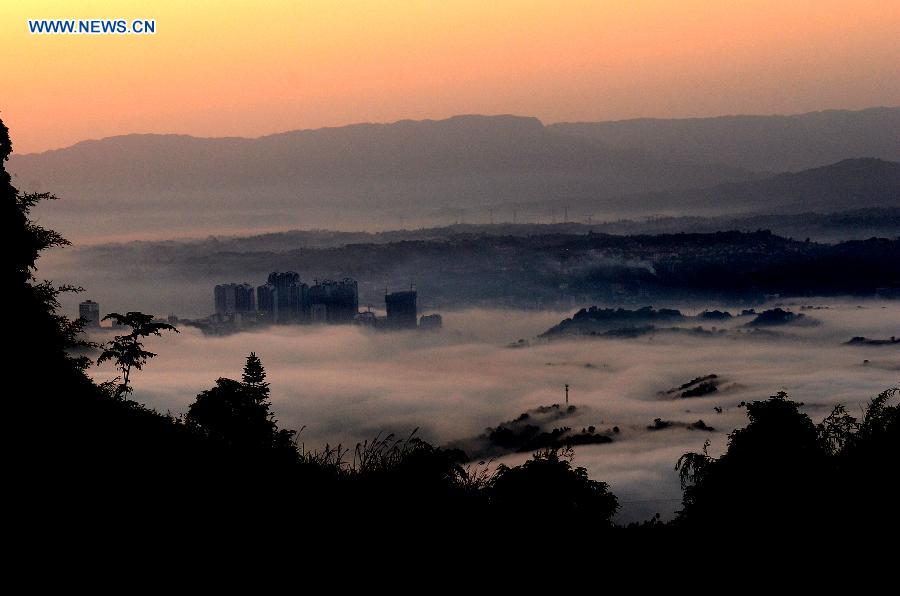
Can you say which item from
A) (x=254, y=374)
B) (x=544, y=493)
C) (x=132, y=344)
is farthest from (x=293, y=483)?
(x=254, y=374)

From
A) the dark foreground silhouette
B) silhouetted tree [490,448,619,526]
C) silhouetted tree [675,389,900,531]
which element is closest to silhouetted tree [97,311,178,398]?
the dark foreground silhouette

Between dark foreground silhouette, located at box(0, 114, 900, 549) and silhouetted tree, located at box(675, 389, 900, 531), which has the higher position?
dark foreground silhouette, located at box(0, 114, 900, 549)

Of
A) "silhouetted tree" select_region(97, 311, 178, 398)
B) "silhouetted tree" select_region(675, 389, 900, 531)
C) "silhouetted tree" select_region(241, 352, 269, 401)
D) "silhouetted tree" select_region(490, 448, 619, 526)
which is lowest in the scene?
"silhouetted tree" select_region(241, 352, 269, 401)

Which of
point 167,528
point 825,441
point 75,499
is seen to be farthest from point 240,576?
point 825,441

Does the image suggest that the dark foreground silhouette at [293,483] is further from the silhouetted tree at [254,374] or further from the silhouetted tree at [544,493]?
the silhouetted tree at [254,374]

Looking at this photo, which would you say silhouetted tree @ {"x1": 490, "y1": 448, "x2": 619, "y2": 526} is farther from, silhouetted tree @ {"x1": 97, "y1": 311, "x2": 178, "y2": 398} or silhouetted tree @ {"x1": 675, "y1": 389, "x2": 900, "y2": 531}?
silhouetted tree @ {"x1": 97, "y1": 311, "x2": 178, "y2": 398}

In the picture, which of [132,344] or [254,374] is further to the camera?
[254,374]

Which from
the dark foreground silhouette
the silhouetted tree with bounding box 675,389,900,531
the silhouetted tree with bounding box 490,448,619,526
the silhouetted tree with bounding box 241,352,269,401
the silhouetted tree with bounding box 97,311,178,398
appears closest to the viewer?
the dark foreground silhouette

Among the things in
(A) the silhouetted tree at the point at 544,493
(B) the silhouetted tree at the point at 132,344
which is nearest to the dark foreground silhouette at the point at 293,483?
(A) the silhouetted tree at the point at 544,493

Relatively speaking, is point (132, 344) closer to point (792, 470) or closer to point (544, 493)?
point (792, 470)
